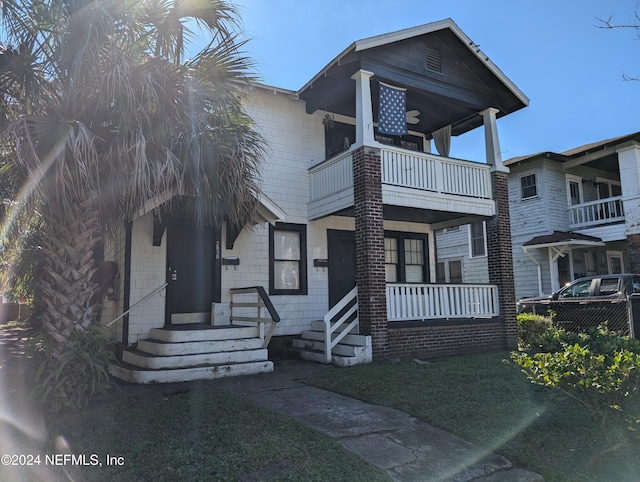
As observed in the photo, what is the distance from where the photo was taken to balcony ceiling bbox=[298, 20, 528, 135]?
10.5 metres

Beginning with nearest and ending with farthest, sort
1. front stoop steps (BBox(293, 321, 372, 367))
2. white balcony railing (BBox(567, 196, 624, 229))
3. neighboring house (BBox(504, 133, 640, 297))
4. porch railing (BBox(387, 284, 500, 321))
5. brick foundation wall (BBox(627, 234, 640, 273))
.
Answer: front stoop steps (BBox(293, 321, 372, 367)) < porch railing (BBox(387, 284, 500, 321)) < brick foundation wall (BBox(627, 234, 640, 273)) < neighboring house (BBox(504, 133, 640, 297)) < white balcony railing (BBox(567, 196, 624, 229))

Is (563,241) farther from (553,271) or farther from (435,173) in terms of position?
(435,173)

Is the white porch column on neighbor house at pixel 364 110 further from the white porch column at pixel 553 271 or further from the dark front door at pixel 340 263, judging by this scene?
the white porch column at pixel 553 271

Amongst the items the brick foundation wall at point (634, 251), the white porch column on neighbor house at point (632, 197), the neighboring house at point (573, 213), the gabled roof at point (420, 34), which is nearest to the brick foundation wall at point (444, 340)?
the gabled roof at point (420, 34)

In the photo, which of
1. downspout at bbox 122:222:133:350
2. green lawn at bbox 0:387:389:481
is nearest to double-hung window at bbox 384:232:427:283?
downspout at bbox 122:222:133:350

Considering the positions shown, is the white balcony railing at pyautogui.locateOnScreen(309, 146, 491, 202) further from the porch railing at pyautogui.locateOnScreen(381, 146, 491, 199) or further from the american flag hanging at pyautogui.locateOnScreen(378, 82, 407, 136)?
the american flag hanging at pyautogui.locateOnScreen(378, 82, 407, 136)

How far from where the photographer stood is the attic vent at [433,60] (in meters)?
11.6

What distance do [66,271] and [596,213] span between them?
19315mm

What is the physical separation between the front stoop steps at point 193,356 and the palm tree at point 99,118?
1.90 meters

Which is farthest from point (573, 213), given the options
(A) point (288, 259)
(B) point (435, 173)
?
(A) point (288, 259)

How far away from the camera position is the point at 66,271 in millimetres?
6105

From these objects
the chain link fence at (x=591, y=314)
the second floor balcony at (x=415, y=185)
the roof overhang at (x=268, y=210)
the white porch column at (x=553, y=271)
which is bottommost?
the chain link fence at (x=591, y=314)

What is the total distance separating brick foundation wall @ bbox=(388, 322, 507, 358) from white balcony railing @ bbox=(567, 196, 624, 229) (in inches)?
390

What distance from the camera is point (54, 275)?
6035 mm
